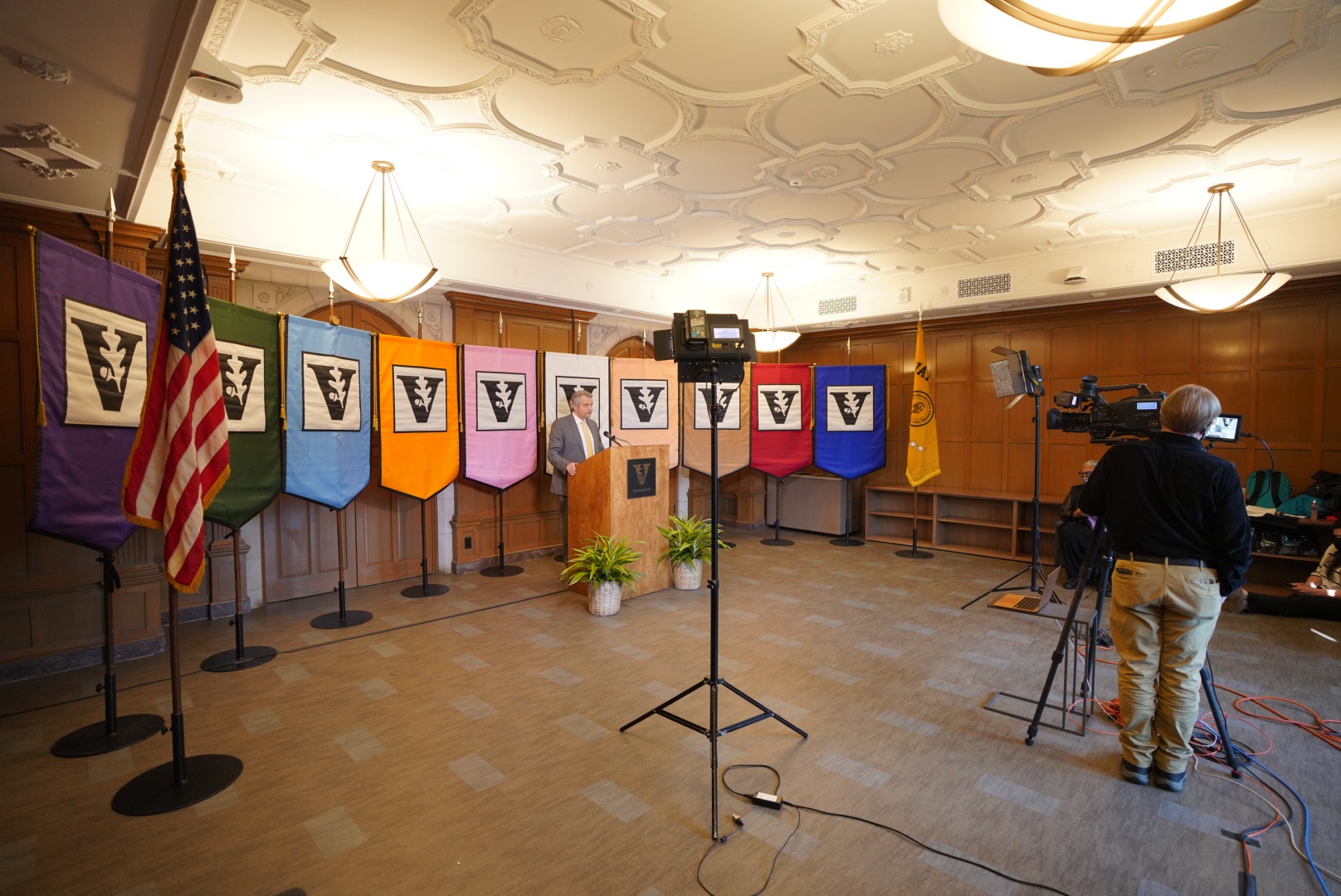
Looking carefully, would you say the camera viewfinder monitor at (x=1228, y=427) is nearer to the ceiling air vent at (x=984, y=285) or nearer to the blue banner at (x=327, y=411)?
the ceiling air vent at (x=984, y=285)

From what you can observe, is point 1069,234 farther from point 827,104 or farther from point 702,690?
point 702,690

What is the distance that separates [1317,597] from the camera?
197 inches

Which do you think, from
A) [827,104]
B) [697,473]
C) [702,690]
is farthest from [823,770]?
[697,473]

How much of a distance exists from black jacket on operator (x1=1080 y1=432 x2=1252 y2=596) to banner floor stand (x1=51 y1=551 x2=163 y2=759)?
4587 mm

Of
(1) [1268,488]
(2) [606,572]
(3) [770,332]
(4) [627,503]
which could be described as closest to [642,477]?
(4) [627,503]

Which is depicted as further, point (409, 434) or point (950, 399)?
point (950, 399)

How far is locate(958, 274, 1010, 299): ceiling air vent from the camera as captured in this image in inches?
267

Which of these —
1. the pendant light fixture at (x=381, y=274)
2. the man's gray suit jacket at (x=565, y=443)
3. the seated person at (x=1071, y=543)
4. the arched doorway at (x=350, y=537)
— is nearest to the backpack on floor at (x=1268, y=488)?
the seated person at (x=1071, y=543)

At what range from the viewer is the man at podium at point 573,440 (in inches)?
235

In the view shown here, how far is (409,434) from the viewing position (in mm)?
5395

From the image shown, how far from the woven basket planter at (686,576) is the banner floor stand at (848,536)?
2.80m

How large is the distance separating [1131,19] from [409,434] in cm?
524

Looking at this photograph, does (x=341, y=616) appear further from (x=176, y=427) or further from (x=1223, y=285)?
(x=1223, y=285)

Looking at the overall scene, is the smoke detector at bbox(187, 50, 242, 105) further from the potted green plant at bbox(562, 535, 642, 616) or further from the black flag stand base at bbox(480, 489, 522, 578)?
the black flag stand base at bbox(480, 489, 522, 578)
